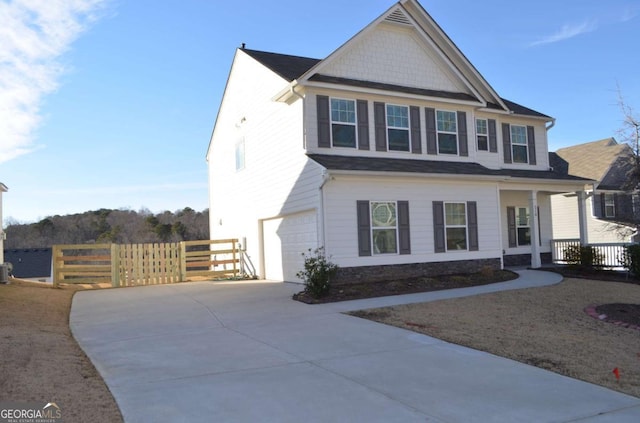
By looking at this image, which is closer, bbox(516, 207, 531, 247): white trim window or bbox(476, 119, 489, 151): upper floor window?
bbox(476, 119, 489, 151): upper floor window

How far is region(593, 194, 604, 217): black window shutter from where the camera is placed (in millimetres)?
25062

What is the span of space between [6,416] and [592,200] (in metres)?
25.8

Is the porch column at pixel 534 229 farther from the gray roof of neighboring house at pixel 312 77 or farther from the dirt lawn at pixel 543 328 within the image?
the dirt lawn at pixel 543 328

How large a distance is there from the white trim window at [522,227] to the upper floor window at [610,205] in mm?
6974

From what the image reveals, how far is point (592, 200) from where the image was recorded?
25.0 meters

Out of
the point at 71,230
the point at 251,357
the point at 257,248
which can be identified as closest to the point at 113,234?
the point at 71,230

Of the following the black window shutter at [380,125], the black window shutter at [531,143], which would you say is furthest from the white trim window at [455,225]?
the black window shutter at [531,143]

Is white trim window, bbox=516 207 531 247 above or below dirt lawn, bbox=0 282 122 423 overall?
above

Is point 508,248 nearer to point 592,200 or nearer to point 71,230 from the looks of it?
point 592,200

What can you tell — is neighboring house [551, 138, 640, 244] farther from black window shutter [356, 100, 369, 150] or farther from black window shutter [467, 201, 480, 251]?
black window shutter [356, 100, 369, 150]

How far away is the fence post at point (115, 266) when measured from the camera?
59.1 ft

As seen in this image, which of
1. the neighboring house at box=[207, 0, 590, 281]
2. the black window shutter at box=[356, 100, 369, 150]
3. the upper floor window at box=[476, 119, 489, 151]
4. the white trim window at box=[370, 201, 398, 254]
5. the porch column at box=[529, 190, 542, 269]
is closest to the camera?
the neighboring house at box=[207, 0, 590, 281]

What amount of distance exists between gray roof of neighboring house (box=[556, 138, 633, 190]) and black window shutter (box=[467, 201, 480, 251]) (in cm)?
967

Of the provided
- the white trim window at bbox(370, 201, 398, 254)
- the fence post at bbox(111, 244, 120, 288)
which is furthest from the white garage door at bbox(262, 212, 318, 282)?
the fence post at bbox(111, 244, 120, 288)
